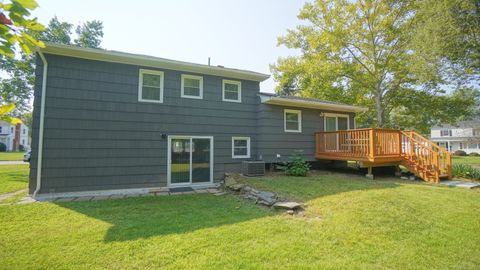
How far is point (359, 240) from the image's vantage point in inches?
151

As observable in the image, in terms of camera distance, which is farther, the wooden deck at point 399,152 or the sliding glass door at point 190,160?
the wooden deck at point 399,152

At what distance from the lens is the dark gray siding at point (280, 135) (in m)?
9.70

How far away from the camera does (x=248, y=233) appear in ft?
13.5

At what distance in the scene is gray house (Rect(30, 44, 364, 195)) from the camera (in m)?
6.93

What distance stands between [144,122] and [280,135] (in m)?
5.55

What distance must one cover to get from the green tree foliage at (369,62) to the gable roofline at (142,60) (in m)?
9.26

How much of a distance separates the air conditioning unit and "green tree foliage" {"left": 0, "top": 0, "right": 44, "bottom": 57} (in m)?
7.98

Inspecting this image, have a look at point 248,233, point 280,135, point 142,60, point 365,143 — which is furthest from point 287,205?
point 142,60

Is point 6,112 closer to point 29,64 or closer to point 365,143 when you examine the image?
point 365,143

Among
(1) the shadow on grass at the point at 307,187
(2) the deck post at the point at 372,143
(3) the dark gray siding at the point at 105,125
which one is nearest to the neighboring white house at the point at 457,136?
(2) the deck post at the point at 372,143

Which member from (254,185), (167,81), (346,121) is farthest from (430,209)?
(167,81)

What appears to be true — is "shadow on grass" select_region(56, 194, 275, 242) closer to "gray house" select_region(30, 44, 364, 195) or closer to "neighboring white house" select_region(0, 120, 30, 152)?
"gray house" select_region(30, 44, 364, 195)

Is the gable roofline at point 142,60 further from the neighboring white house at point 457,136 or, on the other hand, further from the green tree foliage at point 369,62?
the neighboring white house at point 457,136

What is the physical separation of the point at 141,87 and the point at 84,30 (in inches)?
765
